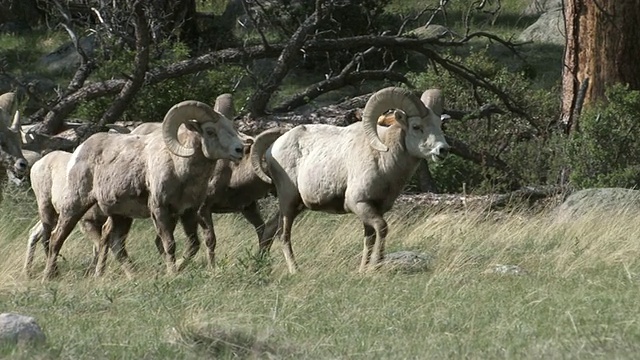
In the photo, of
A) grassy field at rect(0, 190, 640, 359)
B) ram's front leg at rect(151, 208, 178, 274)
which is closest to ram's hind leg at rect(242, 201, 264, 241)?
grassy field at rect(0, 190, 640, 359)

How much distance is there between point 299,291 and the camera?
11.5m

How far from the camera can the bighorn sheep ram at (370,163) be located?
13.3 metres

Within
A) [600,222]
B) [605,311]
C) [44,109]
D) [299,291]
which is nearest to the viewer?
[605,311]

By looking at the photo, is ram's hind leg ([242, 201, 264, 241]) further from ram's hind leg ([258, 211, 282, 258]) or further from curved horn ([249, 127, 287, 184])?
curved horn ([249, 127, 287, 184])

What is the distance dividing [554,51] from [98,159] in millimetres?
22005

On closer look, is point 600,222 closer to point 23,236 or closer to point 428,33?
point 23,236

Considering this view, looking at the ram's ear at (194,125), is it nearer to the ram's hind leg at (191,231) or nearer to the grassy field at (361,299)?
the ram's hind leg at (191,231)

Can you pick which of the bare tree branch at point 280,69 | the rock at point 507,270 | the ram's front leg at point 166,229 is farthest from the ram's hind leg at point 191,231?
the bare tree branch at point 280,69

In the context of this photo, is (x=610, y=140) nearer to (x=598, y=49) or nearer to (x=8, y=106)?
(x=598, y=49)

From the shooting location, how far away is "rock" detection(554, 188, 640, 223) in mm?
15789

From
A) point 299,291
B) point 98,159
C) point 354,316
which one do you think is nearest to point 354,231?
point 98,159

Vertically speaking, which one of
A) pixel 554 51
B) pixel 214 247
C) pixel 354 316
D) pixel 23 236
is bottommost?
pixel 554 51

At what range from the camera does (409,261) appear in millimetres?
13016

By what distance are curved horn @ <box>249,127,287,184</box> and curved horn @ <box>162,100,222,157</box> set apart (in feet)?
3.92
